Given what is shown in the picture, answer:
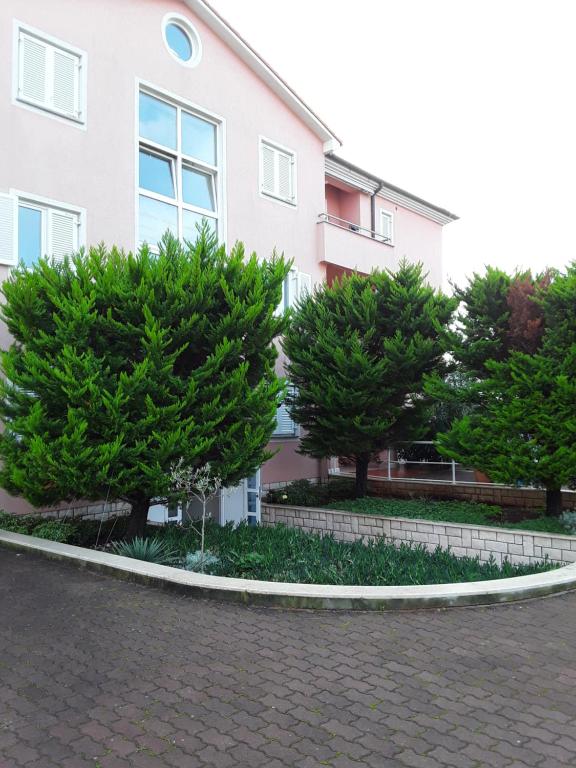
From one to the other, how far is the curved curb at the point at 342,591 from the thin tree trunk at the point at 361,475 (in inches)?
264

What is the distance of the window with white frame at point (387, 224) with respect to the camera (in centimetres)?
2058

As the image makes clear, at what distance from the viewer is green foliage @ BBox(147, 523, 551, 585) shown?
7.29 meters

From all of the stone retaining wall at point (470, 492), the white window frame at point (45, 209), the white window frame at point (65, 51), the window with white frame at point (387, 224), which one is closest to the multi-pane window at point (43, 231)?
the white window frame at point (45, 209)

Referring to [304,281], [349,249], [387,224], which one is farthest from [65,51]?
[387,224]

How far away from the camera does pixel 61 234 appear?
437 inches

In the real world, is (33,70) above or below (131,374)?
above

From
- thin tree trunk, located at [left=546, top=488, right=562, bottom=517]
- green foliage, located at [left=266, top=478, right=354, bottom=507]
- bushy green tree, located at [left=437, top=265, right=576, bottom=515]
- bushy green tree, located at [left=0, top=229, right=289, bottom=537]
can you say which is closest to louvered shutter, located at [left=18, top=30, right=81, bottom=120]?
bushy green tree, located at [left=0, top=229, right=289, bottom=537]

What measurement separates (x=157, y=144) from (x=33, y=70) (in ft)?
8.84

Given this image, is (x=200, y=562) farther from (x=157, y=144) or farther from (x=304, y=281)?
(x=304, y=281)

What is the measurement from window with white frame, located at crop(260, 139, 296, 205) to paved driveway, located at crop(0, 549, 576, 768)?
11.5 m

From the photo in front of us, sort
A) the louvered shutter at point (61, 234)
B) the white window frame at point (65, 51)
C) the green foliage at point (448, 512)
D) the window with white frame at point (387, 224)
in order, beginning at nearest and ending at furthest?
1. the green foliage at point (448, 512)
2. the white window frame at point (65, 51)
3. the louvered shutter at point (61, 234)
4. the window with white frame at point (387, 224)

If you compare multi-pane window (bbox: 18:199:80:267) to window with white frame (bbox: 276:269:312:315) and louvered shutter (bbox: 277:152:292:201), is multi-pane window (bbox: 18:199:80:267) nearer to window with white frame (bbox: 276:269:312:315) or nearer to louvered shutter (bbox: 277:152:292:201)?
window with white frame (bbox: 276:269:312:315)

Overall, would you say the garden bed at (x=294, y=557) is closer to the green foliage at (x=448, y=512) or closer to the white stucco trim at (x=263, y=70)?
the green foliage at (x=448, y=512)

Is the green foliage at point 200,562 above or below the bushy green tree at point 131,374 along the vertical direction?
below
